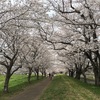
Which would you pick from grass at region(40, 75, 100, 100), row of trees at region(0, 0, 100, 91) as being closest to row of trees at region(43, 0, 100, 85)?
row of trees at region(0, 0, 100, 91)

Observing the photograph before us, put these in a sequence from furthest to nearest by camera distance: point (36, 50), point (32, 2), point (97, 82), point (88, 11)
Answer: point (36, 50) < point (97, 82) < point (88, 11) < point (32, 2)

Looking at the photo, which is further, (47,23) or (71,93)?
(47,23)

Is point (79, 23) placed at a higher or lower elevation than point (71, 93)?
higher

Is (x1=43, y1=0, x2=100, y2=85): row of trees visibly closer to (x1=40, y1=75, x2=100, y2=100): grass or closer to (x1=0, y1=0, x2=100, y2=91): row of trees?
(x1=0, y1=0, x2=100, y2=91): row of trees

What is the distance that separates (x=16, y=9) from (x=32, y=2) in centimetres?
116

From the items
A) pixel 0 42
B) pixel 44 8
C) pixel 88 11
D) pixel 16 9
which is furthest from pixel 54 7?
pixel 0 42

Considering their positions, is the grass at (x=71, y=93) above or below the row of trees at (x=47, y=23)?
below

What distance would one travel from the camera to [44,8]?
17.3 metres

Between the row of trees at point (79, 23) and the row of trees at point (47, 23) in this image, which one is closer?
the row of trees at point (47, 23)

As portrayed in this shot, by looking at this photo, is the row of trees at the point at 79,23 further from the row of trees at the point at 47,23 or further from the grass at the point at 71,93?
the grass at the point at 71,93

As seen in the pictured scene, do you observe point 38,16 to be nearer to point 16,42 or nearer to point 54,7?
point 54,7

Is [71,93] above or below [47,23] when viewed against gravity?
below

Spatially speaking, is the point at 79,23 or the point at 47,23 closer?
the point at 79,23

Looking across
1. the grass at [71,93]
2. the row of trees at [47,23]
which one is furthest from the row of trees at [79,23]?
the grass at [71,93]
